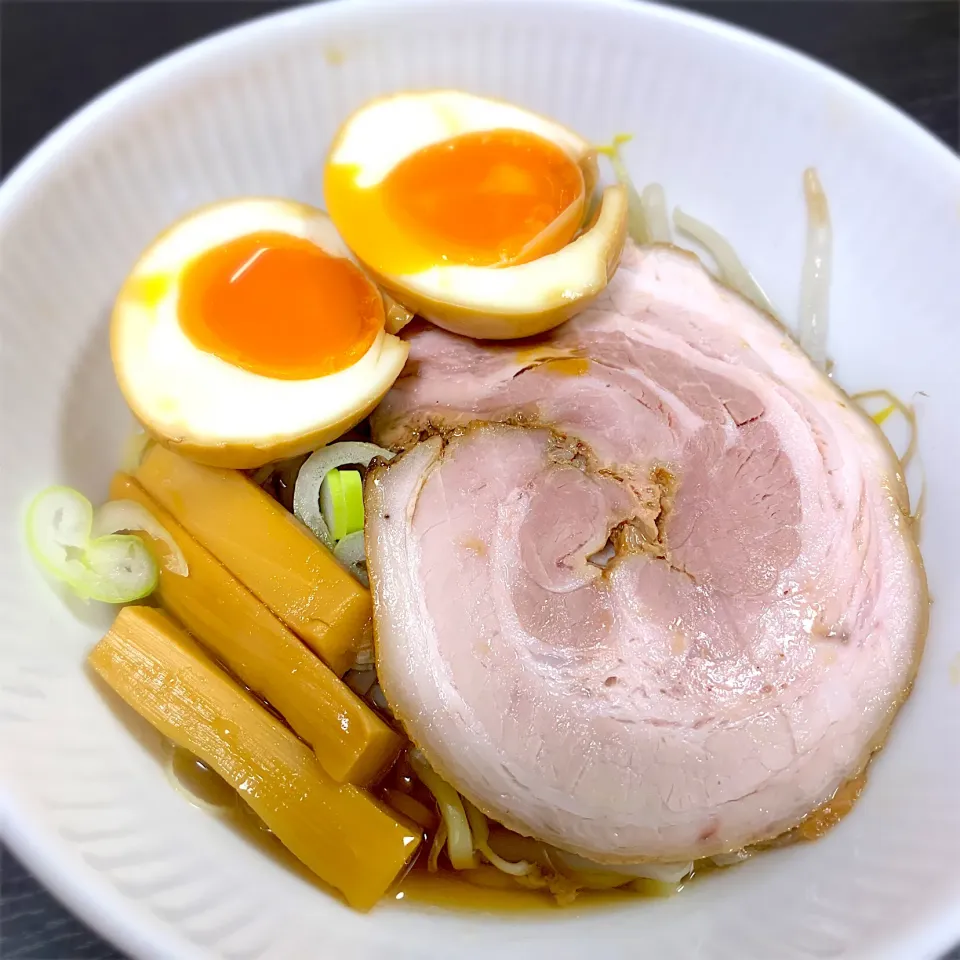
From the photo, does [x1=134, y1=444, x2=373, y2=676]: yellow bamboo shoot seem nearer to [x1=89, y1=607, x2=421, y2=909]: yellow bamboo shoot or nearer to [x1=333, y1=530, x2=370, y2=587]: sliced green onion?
[x1=333, y1=530, x2=370, y2=587]: sliced green onion

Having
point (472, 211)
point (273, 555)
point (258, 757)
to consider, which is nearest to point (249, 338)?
point (273, 555)

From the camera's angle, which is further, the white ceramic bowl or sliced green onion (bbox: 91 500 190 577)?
sliced green onion (bbox: 91 500 190 577)

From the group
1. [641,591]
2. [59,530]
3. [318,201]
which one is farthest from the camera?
[318,201]

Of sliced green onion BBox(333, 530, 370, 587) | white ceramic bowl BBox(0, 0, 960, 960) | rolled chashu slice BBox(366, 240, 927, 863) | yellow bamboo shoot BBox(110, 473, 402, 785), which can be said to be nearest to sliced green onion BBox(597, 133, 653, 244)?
white ceramic bowl BBox(0, 0, 960, 960)

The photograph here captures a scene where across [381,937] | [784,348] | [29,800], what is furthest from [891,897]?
[29,800]

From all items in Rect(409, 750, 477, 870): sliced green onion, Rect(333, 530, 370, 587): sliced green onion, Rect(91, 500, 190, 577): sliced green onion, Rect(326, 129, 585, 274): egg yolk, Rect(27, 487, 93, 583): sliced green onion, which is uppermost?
Rect(326, 129, 585, 274): egg yolk

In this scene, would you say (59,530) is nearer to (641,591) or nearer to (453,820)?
(453,820)

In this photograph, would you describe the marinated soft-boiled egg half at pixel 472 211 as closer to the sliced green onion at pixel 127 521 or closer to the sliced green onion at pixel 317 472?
the sliced green onion at pixel 317 472
